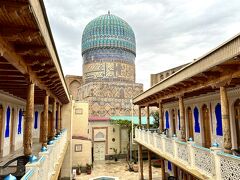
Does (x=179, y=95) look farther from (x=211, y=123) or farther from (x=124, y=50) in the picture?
(x=124, y=50)

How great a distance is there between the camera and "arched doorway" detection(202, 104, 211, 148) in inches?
464

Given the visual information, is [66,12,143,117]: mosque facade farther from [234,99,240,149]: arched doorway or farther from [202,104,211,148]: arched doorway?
[234,99,240,149]: arched doorway

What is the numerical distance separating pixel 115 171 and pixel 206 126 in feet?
39.5

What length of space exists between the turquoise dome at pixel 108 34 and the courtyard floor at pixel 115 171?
705 inches

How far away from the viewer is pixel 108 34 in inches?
1361

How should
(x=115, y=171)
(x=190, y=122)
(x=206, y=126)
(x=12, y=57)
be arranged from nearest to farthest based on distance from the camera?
(x=12, y=57), (x=206, y=126), (x=190, y=122), (x=115, y=171)

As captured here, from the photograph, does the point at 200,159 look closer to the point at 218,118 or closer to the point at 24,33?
the point at 218,118

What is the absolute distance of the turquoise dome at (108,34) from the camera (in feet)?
113

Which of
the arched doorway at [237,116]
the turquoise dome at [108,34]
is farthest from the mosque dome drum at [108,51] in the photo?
the arched doorway at [237,116]

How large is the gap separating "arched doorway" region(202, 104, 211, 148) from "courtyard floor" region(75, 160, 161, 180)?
329 inches

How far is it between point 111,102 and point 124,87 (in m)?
3.63

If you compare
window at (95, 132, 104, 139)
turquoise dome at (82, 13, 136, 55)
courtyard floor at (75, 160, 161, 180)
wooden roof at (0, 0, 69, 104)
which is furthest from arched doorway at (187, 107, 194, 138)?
turquoise dome at (82, 13, 136, 55)

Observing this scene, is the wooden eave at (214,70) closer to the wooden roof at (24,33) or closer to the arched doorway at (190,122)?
the wooden roof at (24,33)

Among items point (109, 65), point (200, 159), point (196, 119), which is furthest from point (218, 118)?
point (109, 65)
